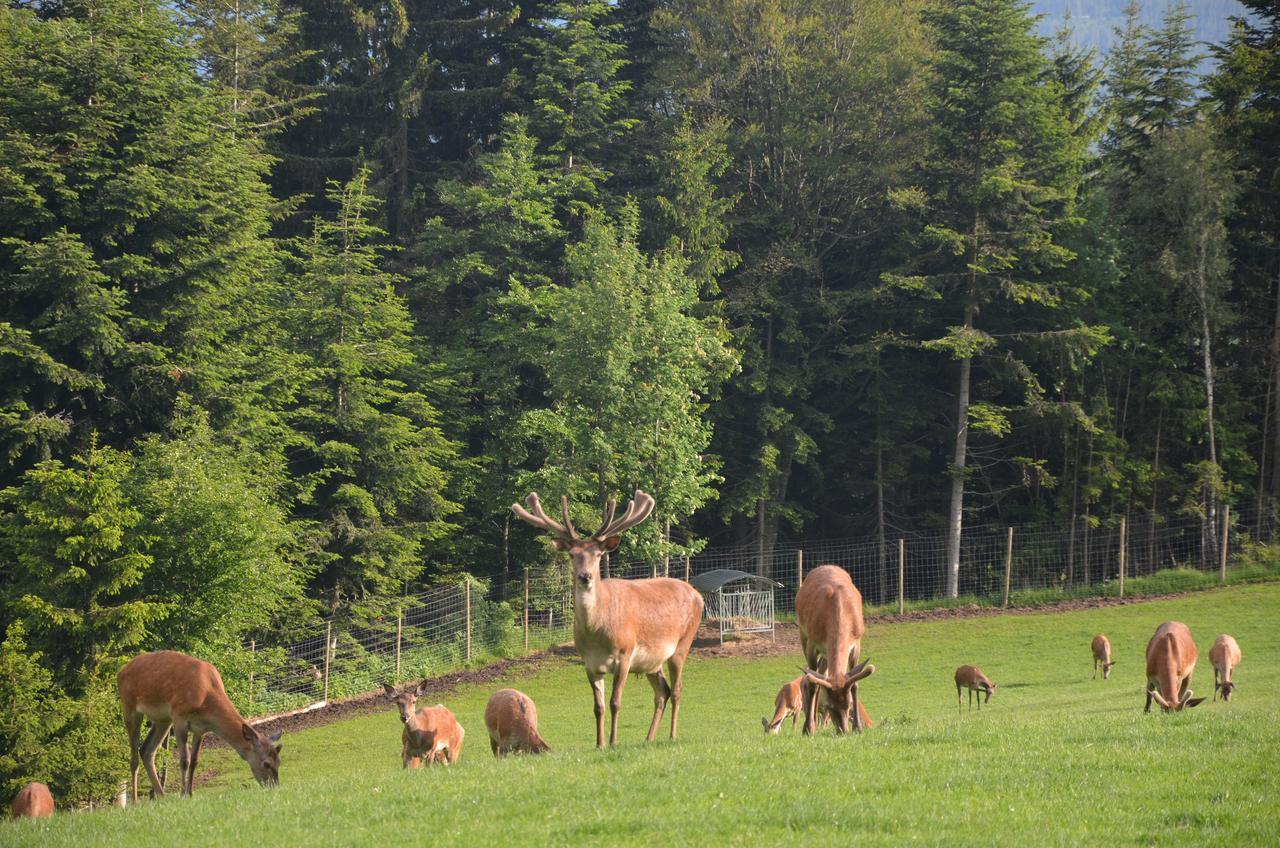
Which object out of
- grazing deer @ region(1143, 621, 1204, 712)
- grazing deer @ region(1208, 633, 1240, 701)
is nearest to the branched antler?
grazing deer @ region(1143, 621, 1204, 712)

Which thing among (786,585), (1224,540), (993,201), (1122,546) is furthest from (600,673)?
(993,201)

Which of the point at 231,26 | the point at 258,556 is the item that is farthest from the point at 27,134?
the point at 231,26

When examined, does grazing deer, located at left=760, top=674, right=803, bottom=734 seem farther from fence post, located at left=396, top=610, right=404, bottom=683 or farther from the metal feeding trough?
the metal feeding trough

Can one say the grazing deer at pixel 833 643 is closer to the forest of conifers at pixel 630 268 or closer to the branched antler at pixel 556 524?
the branched antler at pixel 556 524

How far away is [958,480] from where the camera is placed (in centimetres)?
3669

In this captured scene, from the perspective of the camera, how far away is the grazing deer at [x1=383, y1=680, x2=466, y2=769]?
14.3m

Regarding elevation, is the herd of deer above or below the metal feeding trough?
above

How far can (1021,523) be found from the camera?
39844 mm

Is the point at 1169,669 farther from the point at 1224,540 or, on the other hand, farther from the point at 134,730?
the point at 1224,540

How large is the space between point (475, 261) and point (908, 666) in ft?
56.1

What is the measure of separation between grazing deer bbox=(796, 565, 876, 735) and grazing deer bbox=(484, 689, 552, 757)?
315 centimetres

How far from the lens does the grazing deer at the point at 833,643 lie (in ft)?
38.0

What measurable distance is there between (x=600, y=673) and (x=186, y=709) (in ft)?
14.4

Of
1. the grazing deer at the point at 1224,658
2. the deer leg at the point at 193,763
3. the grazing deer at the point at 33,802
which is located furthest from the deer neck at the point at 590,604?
the grazing deer at the point at 1224,658
